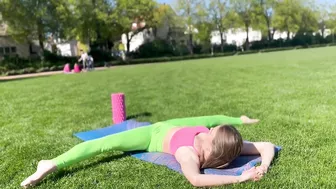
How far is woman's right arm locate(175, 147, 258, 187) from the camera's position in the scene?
112 inches

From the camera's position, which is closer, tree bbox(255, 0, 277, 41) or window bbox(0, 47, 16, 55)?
window bbox(0, 47, 16, 55)

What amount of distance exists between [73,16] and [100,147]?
31.7m

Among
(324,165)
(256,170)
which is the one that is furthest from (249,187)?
(324,165)

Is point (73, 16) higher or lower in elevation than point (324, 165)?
higher

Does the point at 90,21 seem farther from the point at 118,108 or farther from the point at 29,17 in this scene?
the point at 118,108

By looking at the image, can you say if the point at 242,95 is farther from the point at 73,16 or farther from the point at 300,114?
the point at 73,16

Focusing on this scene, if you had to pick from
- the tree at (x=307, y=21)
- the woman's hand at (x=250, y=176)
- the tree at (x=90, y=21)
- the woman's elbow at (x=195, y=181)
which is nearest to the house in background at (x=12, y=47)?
the tree at (x=90, y=21)

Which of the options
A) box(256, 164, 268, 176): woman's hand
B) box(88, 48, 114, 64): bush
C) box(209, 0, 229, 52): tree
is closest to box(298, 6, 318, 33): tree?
box(209, 0, 229, 52): tree

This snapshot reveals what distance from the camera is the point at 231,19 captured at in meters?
51.6

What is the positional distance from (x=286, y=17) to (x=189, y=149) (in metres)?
57.2

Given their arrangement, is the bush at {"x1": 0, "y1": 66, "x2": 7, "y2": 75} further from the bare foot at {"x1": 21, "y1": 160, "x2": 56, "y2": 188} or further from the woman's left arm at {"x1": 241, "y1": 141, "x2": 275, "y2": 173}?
the woman's left arm at {"x1": 241, "y1": 141, "x2": 275, "y2": 173}

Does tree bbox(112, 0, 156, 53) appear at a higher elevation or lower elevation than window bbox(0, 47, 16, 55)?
higher

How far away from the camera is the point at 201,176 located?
286cm

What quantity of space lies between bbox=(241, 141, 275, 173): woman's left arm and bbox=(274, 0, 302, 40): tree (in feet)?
178
